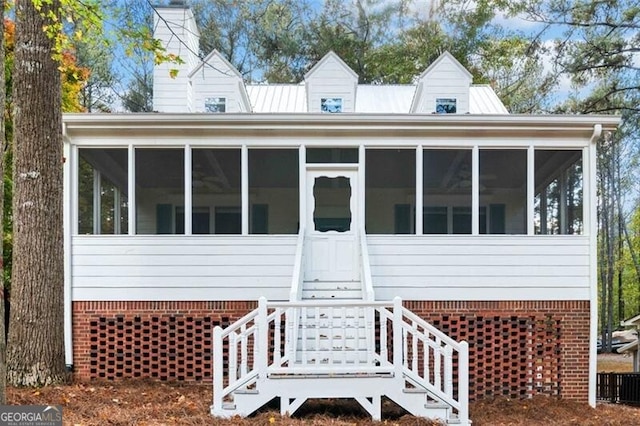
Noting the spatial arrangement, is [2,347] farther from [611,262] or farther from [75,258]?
[611,262]

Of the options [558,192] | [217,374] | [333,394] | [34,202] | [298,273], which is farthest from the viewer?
[558,192]

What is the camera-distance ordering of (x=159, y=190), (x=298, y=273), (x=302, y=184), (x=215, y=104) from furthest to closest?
(x=215, y=104) < (x=159, y=190) < (x=302, y=184) < (x=298, y=273)

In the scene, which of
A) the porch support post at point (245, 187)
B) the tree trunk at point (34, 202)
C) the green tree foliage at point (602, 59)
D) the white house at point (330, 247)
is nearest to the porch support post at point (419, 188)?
the white house at point (330, 247)

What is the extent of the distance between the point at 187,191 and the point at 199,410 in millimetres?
3340

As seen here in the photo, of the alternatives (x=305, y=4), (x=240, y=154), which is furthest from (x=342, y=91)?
(x=305, y=4)

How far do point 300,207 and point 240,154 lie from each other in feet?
4.03

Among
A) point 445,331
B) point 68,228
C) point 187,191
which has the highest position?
point 187,191

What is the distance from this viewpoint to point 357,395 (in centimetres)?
625

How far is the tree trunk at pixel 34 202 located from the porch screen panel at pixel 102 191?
1.07 metres

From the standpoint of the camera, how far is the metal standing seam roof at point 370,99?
42.8 feet

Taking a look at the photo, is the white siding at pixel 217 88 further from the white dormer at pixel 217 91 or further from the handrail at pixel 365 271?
the handrail at pixel 365 271

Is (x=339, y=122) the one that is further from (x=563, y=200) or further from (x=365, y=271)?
(x=563, y=200)

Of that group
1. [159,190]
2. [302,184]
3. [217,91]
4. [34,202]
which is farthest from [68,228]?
[217,91]

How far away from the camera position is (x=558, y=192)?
9102 mm
